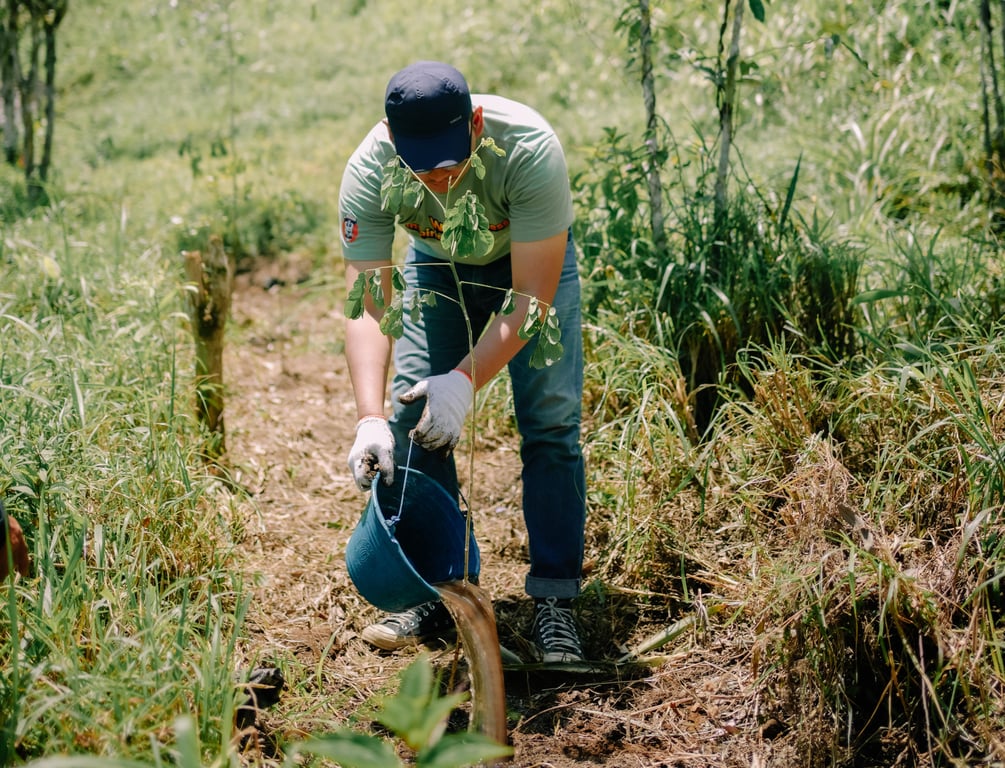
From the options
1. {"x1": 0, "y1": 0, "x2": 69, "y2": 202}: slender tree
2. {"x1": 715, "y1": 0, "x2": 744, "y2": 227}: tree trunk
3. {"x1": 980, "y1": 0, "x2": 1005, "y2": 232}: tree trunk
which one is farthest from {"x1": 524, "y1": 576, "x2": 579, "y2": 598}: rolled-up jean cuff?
{"x1": 0, "y1": 0, "x2": 69, "y2": 202}: slender tree

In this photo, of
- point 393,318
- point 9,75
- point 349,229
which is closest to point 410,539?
point 393,318

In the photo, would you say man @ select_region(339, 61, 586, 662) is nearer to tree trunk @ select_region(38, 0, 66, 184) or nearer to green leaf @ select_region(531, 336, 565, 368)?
green leaf @ select_region(531, 336, 565, 368)

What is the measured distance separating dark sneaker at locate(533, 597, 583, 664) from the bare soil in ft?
0.19

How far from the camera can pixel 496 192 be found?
83.7 inches

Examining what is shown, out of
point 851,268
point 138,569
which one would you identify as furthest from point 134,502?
point 851,268

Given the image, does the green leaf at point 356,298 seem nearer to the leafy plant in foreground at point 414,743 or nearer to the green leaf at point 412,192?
the green leaf at point 412,192

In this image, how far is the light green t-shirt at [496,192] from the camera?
2.04 metres

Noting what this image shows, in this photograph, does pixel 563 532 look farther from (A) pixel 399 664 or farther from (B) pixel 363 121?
(B) pixel 363 121

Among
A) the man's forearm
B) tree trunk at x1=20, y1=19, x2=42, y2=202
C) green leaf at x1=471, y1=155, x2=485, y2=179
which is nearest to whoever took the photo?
green leaf at x1=471, y1=155, x2=485, y2=179

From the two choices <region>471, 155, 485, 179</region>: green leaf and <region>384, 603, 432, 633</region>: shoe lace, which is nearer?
<region>471, 155, 485, 179</region>: green leaf

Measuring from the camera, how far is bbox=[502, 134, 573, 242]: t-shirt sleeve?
203cm

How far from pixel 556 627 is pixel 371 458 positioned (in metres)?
0.67

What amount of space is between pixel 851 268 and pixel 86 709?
7.85 ft

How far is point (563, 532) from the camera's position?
2.27 meters
